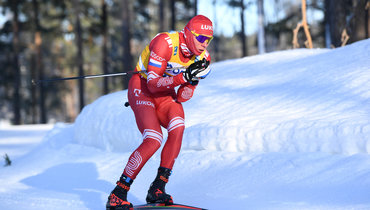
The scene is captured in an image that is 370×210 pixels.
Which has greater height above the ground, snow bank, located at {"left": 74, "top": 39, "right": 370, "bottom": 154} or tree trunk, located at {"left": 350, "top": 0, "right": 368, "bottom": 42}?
tree trunk, located at {"left": 350, "top": 0, "right": 368, "bottom": 42}

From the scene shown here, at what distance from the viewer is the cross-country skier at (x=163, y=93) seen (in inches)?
166

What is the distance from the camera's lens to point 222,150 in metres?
6.54

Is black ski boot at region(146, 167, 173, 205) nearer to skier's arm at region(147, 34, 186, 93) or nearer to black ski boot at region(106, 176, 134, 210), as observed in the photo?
black ski boot at region(106, 176, 134, 210)

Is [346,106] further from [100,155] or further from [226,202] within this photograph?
[100,155]

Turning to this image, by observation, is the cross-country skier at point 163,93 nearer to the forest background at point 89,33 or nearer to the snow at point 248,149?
the snow at point 248,149

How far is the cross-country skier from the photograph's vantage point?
423 centimetres

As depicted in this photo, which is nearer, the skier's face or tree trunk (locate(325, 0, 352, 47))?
the skier's face

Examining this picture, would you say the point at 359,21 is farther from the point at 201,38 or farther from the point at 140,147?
the point at 140,147

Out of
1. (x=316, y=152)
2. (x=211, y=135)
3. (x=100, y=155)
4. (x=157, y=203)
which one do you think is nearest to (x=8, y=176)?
(x=100, y=155)

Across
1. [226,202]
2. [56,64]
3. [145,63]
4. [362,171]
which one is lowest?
[56,64]

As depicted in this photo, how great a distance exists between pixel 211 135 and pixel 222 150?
11.8 inches

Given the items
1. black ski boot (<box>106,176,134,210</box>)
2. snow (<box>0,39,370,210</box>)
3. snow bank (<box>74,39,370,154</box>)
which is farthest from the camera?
snow bank (<box>74,39,370,154</box>)

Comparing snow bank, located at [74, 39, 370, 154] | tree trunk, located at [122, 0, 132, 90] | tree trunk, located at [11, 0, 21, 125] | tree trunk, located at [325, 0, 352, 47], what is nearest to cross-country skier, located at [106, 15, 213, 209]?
snow bank, located at [74, 39, 370, 154]

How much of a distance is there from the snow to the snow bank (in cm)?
2
